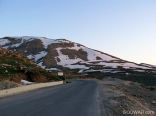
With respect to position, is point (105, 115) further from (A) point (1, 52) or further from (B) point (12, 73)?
(A) point (1, 52)

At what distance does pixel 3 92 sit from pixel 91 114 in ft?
76.6

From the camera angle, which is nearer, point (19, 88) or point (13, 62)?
point (19, 88)

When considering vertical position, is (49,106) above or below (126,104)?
above

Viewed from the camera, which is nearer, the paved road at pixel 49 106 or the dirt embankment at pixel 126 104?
the paved road at pixel 49 106

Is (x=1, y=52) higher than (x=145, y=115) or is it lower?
higher

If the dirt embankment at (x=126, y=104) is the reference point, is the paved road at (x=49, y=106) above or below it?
above

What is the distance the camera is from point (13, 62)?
374ft

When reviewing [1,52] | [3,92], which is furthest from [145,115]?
[1,52]

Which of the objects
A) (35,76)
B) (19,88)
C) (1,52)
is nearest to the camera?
(19,88)

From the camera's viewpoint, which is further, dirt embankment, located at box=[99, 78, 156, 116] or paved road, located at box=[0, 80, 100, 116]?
dirt embankment, located at box=[99, 78, 156, 116]

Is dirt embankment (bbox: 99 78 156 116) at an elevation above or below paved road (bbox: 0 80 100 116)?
below

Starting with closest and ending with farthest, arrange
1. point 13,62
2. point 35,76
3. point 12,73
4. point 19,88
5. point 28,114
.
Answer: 1. point 28,114
2. point 19,88
3. point 12,73
4. point 35,76
5. point 13,62

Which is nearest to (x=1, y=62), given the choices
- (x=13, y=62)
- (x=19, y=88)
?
(x=13, y=62)

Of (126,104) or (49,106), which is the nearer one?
(49,106)
